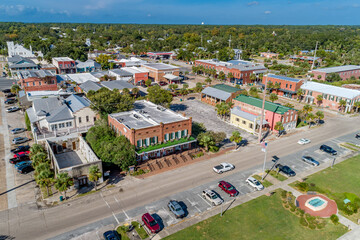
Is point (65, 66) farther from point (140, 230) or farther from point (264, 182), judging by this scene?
point (264, 182)

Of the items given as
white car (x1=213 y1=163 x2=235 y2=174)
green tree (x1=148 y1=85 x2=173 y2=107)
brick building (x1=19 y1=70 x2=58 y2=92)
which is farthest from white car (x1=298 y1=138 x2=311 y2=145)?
brick building (x1=19 y1=70 x2=58 y2=92)

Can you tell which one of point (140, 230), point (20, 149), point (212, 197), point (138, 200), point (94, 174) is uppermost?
point (94, 174)

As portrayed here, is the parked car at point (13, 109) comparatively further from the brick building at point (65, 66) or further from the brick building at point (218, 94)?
the brick building at point (218, 94)

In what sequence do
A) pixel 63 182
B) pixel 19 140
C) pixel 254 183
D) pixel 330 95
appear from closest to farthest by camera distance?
pixel 63 182
pixel 254 183
pixel 19 140
pixel 330 95

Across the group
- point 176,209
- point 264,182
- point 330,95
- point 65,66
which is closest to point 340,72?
point 330,95

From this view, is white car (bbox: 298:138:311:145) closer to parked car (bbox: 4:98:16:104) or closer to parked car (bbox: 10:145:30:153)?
parked car (bbox: 10:145:30:153)

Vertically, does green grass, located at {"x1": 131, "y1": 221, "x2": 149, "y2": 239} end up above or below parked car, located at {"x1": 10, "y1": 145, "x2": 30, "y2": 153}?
below

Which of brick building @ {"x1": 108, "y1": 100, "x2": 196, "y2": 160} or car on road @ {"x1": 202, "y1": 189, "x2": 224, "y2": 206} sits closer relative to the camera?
car on road @ {"x1": 202, "y1": 189, "x2": 224, "y2": 206}
